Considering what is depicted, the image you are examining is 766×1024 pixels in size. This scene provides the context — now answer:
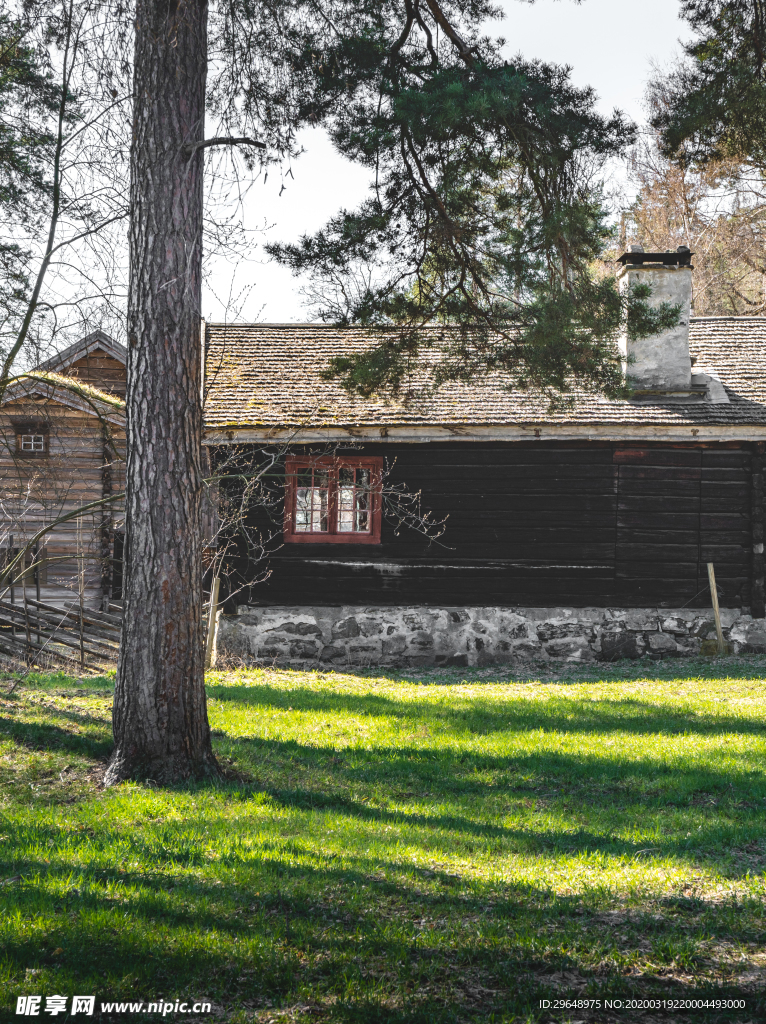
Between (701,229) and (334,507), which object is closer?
(334,507)

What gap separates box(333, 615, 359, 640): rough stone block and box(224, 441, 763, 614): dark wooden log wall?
0.33 metres

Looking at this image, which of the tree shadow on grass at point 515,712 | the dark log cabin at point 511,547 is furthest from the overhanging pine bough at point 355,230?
the dark log cabin at point 511,547

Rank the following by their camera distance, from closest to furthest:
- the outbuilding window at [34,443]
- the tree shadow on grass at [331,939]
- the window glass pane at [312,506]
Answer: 1. the tree shadow on grass at [331,939]
2. the window glass pane at [312,506]
3. the outbuilding window at [34,443]

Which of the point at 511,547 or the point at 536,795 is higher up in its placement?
the point at 511,547

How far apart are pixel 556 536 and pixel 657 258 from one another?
493 cm

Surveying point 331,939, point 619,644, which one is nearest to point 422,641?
point 619,644

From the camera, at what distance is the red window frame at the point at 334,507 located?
1325 centimetres

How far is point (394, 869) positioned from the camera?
440 cm

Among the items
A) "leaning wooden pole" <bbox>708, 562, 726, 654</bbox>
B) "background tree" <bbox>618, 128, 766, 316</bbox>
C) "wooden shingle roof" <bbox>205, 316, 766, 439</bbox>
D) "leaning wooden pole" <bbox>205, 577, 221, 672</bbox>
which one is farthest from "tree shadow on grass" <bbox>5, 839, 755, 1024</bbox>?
"background tree" <bbox>618, 128, 766, 316</bbox>

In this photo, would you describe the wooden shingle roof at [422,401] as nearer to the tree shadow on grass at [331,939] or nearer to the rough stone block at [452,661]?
the rough stone block at [452,661]

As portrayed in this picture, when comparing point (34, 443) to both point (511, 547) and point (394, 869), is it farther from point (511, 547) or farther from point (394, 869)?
point (394, 869)

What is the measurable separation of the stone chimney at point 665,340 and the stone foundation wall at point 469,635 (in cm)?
357

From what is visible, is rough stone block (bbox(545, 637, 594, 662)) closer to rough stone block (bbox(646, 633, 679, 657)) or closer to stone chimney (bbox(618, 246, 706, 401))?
rough stone block (bbox(646, 633, 679, 657))

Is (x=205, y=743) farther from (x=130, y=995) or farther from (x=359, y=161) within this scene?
(x=359, y=161)
